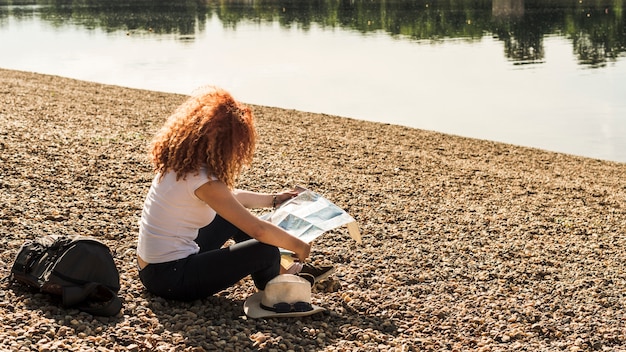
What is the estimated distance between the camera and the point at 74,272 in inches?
193

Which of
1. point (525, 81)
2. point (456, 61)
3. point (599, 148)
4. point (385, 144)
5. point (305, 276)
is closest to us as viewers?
point (305, 276)

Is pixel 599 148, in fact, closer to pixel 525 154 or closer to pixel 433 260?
pixel 525 154

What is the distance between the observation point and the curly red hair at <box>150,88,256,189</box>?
482 centimetres

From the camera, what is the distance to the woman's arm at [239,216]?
4812 mm

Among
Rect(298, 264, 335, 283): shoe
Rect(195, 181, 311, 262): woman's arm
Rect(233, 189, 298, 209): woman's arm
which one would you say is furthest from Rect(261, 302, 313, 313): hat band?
Rect(233, 189, 298, 209): woman's arm

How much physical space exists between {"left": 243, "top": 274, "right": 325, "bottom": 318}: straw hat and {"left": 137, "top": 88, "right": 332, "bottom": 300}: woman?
0.12 metres

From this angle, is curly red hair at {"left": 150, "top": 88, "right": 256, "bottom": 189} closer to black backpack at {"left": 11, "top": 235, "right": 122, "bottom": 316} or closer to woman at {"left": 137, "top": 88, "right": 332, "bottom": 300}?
woman at {"left": 137, "top": 88, "right": 332, "bottom": 300}

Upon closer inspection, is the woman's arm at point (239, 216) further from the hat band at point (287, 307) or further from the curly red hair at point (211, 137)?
the hat band at point (287, 307)

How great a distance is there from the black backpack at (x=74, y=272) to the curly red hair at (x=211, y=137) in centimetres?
68

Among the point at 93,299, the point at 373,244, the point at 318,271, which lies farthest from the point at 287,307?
the point at 373,244

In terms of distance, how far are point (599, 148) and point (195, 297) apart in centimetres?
1314

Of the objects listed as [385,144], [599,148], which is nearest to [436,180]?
[385,144]

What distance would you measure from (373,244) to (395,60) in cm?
2390

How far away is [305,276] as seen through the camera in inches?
221
